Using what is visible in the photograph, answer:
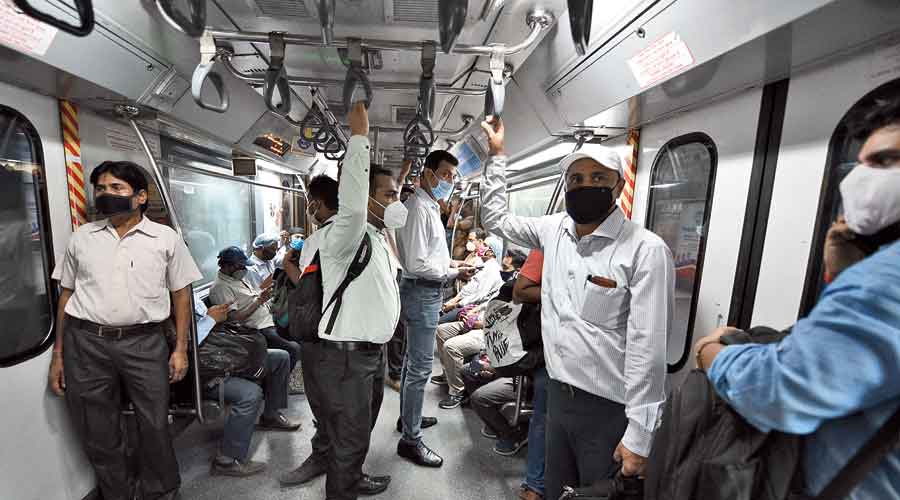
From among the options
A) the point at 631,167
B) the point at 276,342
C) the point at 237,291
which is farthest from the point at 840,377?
the point at 276,342

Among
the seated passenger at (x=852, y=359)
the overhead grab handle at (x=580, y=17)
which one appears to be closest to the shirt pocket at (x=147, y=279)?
the overhead grab handle at (x=580, y=17)

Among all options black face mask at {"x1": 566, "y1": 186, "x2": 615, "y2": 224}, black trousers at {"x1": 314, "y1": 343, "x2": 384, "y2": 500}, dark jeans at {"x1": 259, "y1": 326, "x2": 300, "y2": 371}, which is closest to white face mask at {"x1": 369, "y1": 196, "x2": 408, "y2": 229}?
black trousers at {"x1": 314, "y1": 343, "x2": 384, "y2": 500}

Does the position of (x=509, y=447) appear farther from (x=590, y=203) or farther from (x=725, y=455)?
(x=725, y=455)

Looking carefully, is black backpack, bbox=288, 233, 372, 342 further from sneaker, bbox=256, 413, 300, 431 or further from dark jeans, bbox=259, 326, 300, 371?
dark jeans, bbox=259, 326, 300, 371

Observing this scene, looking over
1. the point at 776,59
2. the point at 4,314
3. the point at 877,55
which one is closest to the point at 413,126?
the point at 776,59

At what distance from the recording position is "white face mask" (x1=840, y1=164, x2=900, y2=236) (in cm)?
73

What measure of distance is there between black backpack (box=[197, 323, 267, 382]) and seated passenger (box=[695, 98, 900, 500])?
307 cm

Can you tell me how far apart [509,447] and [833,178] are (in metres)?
2.77

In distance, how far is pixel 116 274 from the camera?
2092mm

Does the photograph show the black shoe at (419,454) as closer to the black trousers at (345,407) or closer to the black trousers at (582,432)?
the black trousers at (345,407)

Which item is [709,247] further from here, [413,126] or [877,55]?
[413,126]

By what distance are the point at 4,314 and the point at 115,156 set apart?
1.20 m

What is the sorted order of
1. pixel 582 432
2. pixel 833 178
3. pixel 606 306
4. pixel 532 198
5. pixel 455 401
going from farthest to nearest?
pixel 532 198 < pixel 455 401 < pixel 582 432 < pixel 606 306 < pixel 833 178

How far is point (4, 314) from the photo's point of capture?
6.52 feet
